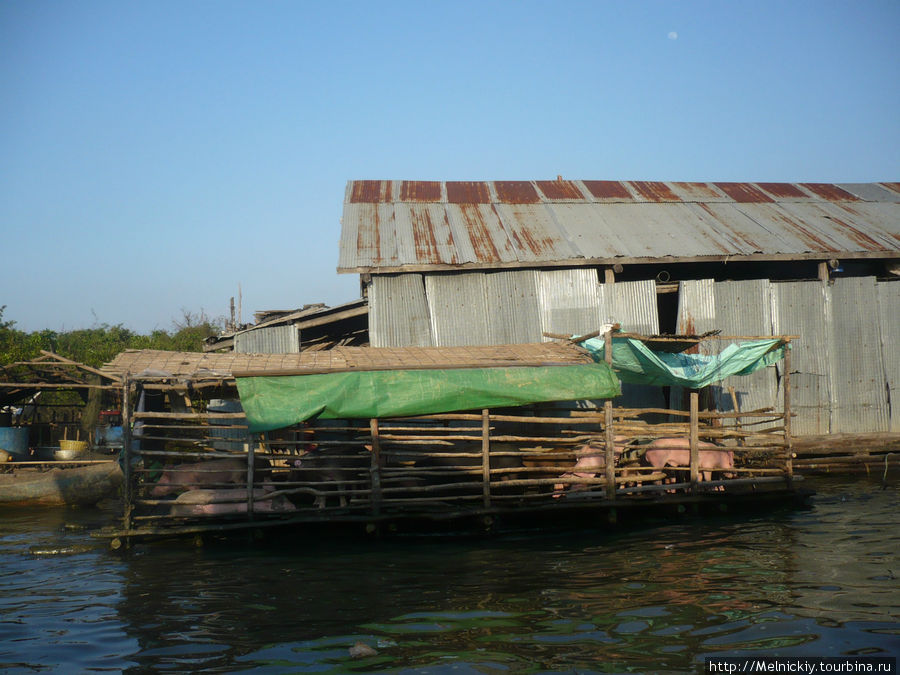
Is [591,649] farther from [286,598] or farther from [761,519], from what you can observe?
[761,519]

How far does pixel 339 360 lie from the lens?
1062 centimetres

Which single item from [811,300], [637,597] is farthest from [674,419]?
[637,597]

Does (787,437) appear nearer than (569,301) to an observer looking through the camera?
Yes

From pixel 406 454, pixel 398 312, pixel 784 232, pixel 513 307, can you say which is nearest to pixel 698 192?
pixel 784 232

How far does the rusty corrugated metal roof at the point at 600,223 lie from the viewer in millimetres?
14439

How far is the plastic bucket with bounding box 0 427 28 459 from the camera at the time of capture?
15.6 m

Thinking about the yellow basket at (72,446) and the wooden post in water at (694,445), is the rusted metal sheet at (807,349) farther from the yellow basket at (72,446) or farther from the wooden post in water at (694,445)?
the yellow basket at (72,446)

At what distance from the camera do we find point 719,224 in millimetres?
16266

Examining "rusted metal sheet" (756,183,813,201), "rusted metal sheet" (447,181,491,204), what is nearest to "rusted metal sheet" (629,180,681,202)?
"rusted metal sheet" (756,183,813,201)

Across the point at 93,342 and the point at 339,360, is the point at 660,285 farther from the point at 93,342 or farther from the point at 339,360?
the point at 93,342

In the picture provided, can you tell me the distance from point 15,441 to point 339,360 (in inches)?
374

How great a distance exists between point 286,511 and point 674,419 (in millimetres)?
8412

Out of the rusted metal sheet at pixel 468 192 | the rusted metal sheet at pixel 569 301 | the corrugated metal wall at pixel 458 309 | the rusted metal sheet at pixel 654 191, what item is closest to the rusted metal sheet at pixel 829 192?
the rusted metal sheet at pixel 654 191

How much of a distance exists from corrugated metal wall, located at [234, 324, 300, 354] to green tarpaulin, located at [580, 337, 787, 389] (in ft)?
18.5
